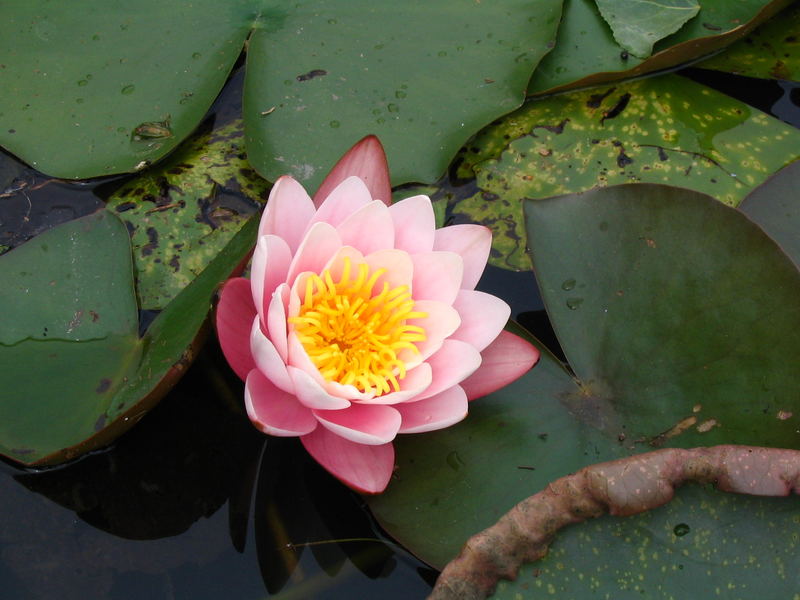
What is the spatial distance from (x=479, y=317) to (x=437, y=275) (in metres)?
0.14

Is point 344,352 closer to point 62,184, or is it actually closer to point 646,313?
point 646,313

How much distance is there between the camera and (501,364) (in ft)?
5.39

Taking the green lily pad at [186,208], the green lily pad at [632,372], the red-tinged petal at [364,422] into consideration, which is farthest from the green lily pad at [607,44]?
the red-tinged petal at [364,422]

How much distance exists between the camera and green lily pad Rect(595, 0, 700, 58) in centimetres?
226

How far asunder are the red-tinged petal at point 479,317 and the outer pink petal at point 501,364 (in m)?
0.07

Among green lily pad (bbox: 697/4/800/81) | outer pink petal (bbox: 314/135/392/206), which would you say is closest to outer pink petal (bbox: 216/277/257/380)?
outer pink petal (bbox: 314/135/392/206)

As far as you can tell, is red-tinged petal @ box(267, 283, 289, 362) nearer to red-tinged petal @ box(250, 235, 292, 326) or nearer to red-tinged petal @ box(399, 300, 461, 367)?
red-tinged petal @ box(250, 235, 292, 326)

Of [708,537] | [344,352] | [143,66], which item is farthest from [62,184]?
[708,537]

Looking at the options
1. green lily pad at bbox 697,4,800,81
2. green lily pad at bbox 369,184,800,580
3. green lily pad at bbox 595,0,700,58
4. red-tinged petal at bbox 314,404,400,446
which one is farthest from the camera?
green lily pad at bbox 697,4,800,81

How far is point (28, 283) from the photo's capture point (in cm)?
179

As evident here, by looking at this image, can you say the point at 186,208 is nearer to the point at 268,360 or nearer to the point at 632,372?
the point at 268,360

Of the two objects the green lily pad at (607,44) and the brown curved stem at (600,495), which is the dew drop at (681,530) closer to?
the brown curved stem at (600,495)

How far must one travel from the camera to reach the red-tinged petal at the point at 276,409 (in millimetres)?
1463

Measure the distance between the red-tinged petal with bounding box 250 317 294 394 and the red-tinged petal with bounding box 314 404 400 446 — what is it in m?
0.10
